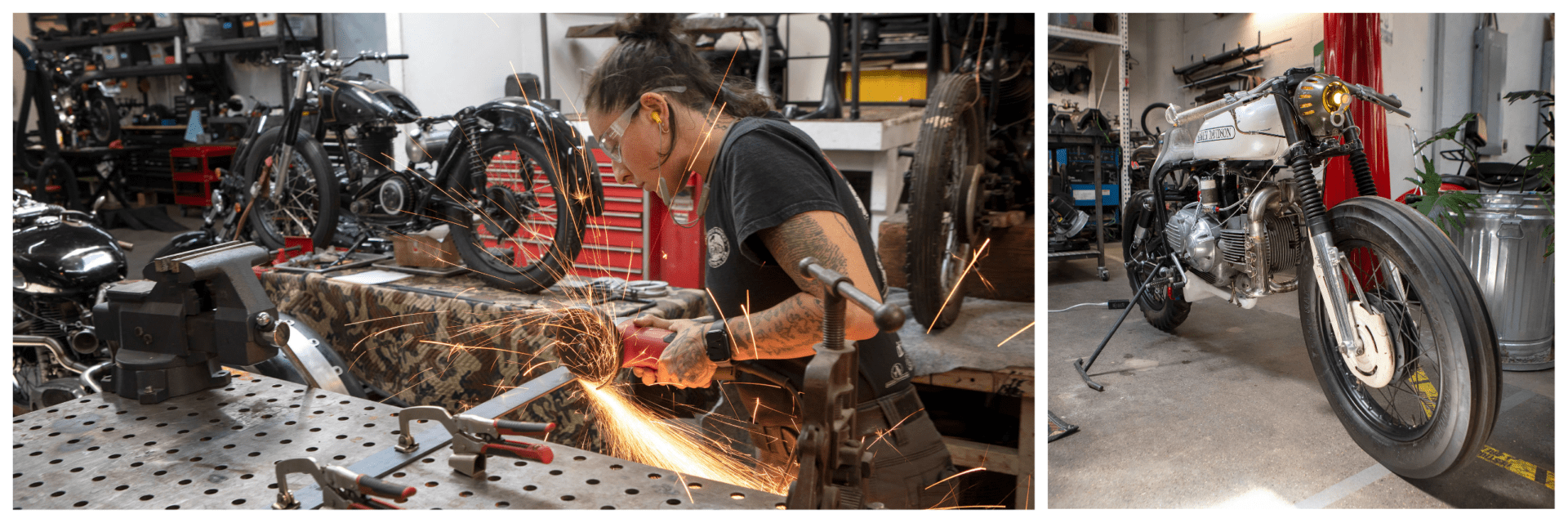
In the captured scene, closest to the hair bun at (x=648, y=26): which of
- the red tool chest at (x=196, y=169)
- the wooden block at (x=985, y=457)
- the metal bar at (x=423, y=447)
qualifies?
the metal bar at (x=423, y=447)

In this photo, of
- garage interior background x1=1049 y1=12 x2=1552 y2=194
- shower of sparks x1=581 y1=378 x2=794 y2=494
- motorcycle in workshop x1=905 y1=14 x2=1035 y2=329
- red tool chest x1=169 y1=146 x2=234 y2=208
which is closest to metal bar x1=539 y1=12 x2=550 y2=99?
motorcycle in workshop x1=905 y1=14 x2=1035 y2=329

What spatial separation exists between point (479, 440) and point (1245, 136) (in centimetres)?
175

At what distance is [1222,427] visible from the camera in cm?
179

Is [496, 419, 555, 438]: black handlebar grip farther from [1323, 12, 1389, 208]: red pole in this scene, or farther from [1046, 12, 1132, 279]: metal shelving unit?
[1323, 12, 1389, 208]: red pole

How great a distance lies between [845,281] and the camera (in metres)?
0.81

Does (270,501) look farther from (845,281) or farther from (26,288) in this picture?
(26,288)

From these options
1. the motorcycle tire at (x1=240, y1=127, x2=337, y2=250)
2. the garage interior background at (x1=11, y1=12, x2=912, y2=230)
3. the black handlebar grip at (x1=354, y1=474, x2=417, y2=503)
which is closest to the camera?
the black handlebar grip at (x1=354, y1=474, x2=417, y2=503)

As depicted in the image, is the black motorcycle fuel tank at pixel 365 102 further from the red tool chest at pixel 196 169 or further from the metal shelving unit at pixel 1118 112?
the red tool chest at pixel 196 169

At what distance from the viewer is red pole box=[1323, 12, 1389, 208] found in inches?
54.4

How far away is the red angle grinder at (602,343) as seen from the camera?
4.57 feet

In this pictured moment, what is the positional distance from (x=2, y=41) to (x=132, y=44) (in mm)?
7339

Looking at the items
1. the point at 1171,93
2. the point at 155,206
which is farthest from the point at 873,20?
the point at 155,206

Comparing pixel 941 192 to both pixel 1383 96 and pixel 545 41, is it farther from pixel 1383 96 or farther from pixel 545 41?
pixel 545 41

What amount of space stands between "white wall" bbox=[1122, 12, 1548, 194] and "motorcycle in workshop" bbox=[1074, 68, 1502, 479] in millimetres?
70
